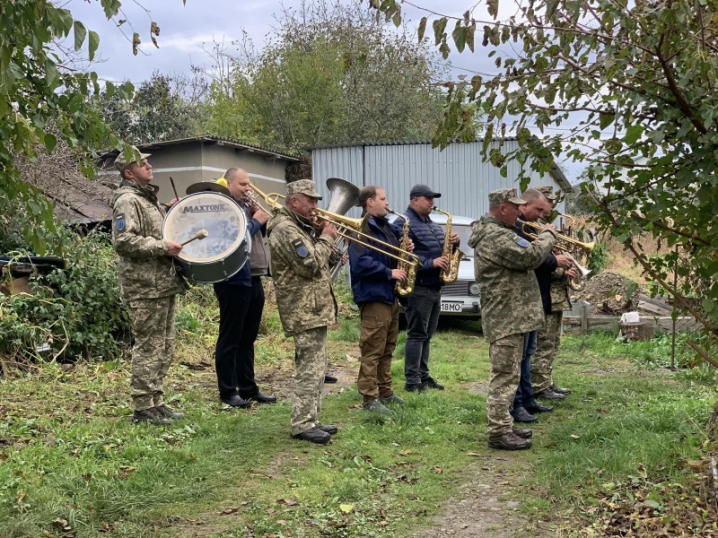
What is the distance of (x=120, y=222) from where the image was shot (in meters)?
5.66

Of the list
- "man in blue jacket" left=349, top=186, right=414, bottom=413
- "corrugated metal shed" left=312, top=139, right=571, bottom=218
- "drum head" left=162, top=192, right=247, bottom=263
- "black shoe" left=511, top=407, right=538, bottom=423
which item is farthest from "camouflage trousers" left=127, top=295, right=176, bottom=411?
"corrugated metal shed" left=312, top=139, right=571, bottom=218

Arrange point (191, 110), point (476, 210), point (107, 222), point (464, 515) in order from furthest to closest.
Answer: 1. point (191, 110)
2. point (476, 210)
3. point (107, 222)
4. point (464, 515)

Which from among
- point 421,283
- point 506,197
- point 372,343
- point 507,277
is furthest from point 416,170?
point 507,277

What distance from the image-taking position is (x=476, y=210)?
1617 cm

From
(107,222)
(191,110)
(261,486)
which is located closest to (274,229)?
(261,486)

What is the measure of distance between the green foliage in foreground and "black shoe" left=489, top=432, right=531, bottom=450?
0.09 metres

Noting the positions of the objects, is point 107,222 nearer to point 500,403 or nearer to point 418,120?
point 500,403

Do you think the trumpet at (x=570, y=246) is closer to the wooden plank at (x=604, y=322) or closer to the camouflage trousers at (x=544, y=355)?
the camouflage trousers at (x=544, y=355)

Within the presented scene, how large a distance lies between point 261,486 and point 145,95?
21137mm

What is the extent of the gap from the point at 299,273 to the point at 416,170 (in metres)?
Result: 11.2

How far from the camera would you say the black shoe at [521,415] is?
21.2ft

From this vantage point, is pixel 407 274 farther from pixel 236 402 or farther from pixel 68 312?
pixel 68 312

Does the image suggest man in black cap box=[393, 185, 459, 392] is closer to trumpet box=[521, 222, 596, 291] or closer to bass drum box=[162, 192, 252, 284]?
trumpet box=[521, 222, 596, 291]

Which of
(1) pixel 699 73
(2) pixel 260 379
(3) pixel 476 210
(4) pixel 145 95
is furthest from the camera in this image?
(4) pixel 145 95
